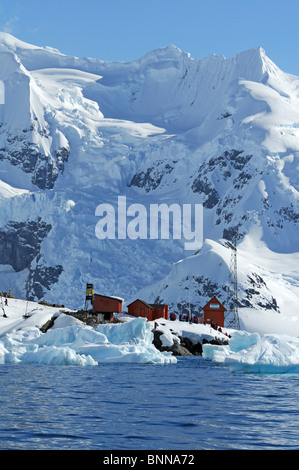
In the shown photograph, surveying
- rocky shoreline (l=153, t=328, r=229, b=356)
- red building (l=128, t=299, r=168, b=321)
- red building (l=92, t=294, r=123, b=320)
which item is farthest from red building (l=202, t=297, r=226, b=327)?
rocky shoreline (l=153, t=328, r=229, b=356)

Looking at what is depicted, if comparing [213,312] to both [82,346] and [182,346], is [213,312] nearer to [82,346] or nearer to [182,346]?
[182,346]

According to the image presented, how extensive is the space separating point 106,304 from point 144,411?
6969 cm

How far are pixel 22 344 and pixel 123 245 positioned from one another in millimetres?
132840

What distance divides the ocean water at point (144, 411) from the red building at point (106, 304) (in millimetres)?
50283

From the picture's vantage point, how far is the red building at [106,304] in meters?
100

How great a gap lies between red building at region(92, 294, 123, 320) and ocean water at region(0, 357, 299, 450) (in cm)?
5028

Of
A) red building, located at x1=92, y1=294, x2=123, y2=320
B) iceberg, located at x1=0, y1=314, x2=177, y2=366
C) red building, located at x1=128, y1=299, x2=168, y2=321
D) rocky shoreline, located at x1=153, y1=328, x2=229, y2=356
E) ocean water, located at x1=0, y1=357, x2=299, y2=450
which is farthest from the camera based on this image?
red building, located at x1=128, y1=299, x2=168, y2=321

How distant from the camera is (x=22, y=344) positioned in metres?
65.5

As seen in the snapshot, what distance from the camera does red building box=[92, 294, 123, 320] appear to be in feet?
329

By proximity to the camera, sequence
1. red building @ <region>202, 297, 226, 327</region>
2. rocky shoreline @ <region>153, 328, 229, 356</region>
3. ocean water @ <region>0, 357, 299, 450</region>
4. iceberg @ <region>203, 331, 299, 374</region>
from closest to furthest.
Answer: ocean water @ <region>0, 357, 299, 450</region> < iceberg @ <region>203, 331, 299, 374</region> < rocky shoreline @ <region>153, 328, 229, 356</region> < red building @ <region>202, 297, 226, 327</region>

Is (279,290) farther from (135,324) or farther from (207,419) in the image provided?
(207,419)

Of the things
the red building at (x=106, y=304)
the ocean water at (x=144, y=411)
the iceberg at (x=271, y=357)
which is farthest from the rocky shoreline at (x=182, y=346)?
the ocean water at (x=144, y=411)

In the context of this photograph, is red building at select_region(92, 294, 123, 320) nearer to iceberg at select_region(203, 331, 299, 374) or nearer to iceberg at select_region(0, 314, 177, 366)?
iceberg at select_region(0, 314, 177, 366)

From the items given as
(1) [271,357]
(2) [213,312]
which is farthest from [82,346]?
(2) [213,312]
